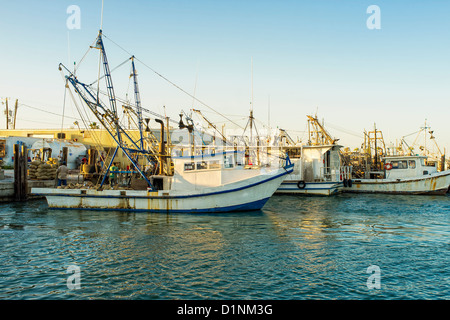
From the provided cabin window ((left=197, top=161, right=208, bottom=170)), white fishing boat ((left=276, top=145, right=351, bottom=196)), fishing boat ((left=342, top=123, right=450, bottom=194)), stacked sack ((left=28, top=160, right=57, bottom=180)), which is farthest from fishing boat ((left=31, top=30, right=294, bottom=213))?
fishing boat ((left=342, top=123, right=450, bottom=194))

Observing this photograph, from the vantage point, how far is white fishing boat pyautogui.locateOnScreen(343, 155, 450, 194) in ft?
95.5

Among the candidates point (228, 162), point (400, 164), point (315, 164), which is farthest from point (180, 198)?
point (400, 164)

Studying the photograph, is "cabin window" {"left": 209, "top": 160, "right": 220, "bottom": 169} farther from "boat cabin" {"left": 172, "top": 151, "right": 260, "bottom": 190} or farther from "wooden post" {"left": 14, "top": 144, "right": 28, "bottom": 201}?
"wooden post" {"left": 14, "top": 144, "right": 28, "bottom": 201}

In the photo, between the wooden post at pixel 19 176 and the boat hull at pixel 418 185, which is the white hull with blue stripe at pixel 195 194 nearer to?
the wooden post at pixel 19 176

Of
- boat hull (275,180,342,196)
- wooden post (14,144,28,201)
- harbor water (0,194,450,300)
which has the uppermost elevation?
wooden post (14,144,28,201)

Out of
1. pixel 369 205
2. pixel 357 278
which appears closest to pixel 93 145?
pixel 369 205

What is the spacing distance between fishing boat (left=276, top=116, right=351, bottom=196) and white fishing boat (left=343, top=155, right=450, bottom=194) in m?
2.06

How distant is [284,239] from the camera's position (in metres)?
12.6

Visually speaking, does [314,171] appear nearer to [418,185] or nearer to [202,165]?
[418,185]

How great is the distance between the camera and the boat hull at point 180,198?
702 inches

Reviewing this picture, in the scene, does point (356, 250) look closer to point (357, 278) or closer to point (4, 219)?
point (357, 278)

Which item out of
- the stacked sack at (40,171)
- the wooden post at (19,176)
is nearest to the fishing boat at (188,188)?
the wooden post at (19,176)

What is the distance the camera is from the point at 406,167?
Answer: 3088 cm

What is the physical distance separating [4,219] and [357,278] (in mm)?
16711
